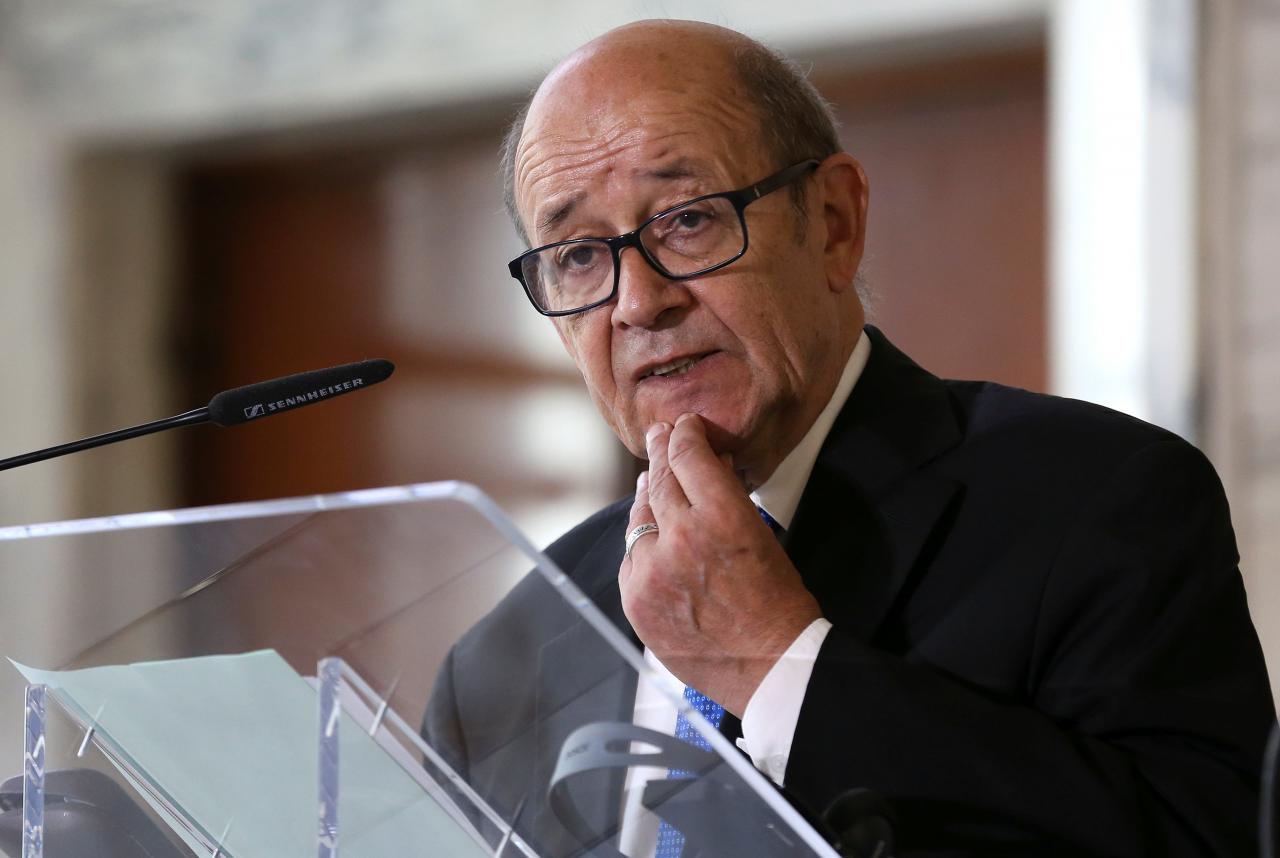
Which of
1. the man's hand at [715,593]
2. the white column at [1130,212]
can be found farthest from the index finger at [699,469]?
the white column at [1130,212]

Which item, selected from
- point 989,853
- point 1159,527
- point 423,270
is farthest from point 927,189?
point 989,853

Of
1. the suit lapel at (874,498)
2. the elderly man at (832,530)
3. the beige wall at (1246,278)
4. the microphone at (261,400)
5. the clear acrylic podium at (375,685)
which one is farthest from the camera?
the beige wall at (1246,278)

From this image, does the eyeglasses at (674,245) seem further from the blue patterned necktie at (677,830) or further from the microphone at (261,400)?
the blue patterned necktie at (677,830)

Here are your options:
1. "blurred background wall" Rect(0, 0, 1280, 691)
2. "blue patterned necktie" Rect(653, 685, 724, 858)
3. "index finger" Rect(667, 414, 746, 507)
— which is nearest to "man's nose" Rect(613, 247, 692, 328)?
"index finger" Rect(667, 414, 746, 507)

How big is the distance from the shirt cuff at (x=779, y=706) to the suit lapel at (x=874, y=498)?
0.21m

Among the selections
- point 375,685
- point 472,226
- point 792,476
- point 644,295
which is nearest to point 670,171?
point 644,295

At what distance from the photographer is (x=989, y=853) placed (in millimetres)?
805

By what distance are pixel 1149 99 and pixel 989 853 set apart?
204 centimetres

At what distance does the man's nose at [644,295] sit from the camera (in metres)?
1.15

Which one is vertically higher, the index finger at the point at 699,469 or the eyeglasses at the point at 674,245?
the eyeglasses at the point at 674,245

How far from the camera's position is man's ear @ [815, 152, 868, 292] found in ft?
4.21

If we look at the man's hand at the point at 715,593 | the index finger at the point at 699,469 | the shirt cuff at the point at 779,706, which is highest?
the index finger at the point at 699,469

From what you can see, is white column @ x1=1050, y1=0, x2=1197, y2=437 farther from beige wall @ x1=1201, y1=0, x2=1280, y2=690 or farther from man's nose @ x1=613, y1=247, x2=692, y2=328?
man's nose @ x1=613, y1=247, x2=692, y2=328

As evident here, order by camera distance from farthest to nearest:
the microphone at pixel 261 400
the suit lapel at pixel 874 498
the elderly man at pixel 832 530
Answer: the suit lapel at pixel 874 498, the microphone at pixel 261 400, the elderly man at pixel 832 530
